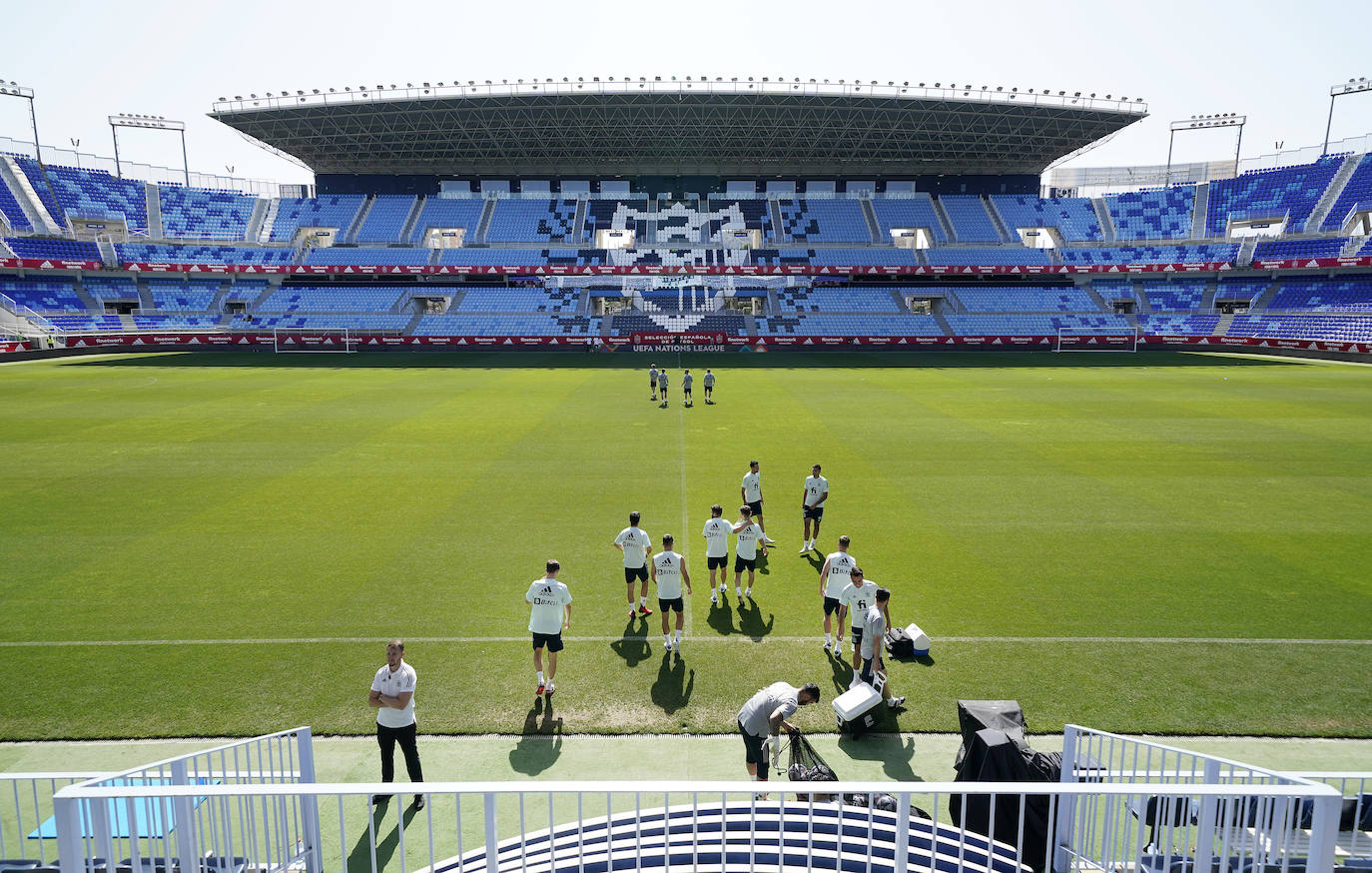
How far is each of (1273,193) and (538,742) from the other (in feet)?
256

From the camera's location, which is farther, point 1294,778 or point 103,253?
point 103,253

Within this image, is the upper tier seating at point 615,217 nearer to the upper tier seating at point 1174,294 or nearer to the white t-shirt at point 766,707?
the upper tier seating at point 1174,294

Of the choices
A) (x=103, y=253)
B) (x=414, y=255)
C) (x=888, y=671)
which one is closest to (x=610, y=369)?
(x=414, y=255)

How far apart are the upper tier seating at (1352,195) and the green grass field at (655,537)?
42399 millimetres

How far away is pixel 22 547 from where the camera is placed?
13000 mm

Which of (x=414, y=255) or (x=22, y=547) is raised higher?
(x=414, y=255)

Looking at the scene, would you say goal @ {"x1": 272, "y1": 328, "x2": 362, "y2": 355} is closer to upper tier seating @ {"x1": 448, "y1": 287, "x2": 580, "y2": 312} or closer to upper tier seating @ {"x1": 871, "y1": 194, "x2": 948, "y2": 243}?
upper tier seating @ {"x1": 448, "y1": 287, "x2": 580, "y2": 312}

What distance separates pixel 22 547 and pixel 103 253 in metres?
60.2

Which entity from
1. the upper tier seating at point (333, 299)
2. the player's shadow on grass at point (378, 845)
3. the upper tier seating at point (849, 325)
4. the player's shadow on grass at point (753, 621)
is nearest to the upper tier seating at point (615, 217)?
the upper tier seating at point (849, 325)

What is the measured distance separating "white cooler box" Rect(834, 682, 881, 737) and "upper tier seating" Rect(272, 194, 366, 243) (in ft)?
233

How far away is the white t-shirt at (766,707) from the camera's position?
6715 millimetres

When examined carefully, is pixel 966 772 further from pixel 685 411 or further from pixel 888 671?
pixel 685 411

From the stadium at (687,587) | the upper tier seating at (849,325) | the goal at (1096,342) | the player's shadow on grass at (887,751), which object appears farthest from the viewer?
the upper tier seating at (849,325)

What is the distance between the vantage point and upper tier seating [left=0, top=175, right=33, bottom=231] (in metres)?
56.8
